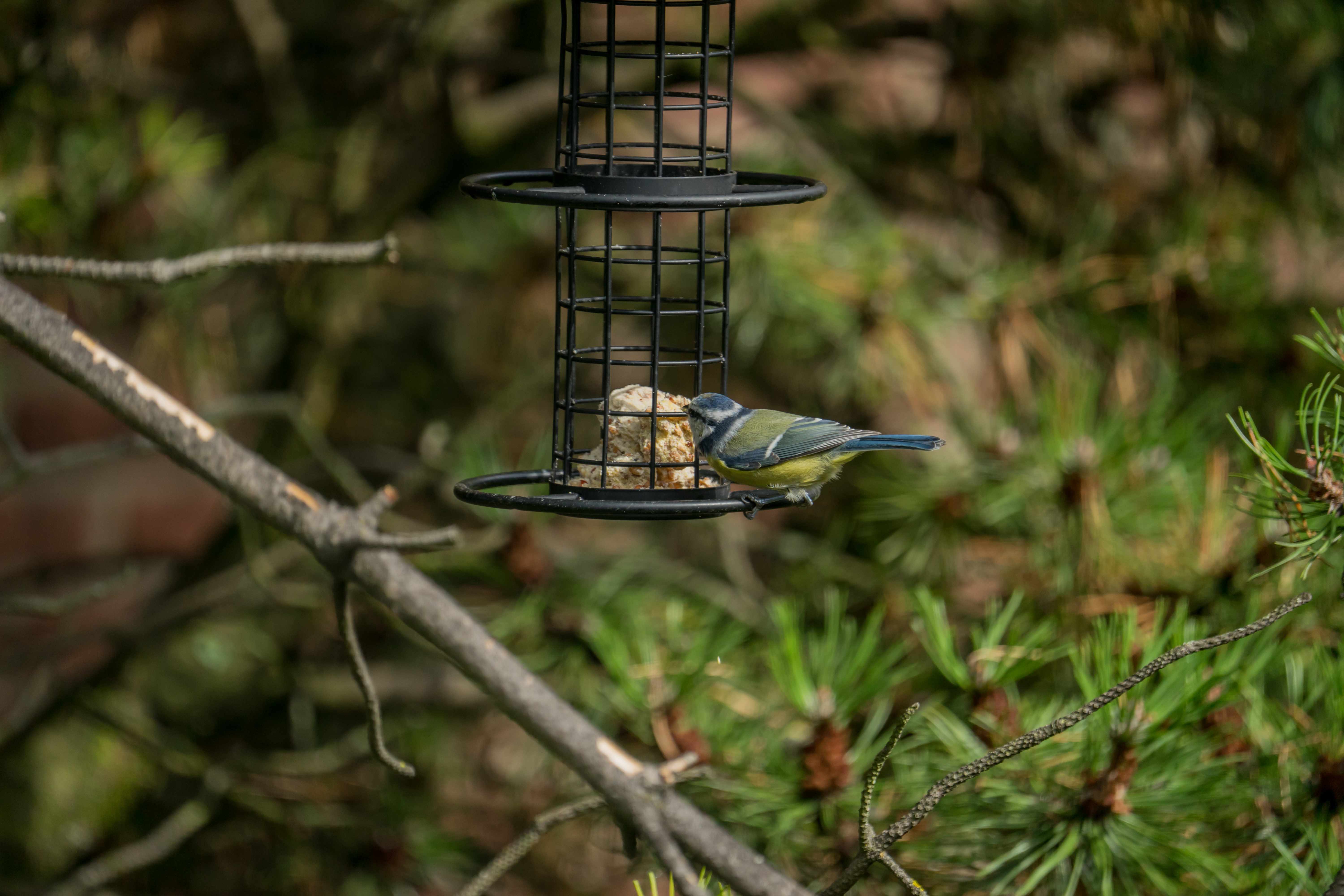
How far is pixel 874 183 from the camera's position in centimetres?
341

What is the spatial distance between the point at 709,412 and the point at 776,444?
0.16 metres

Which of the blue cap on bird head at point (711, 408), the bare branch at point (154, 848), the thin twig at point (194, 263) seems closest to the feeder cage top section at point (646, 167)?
the thin twig at point (194, 263)

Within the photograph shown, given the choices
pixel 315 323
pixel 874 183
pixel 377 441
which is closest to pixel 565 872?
pixel 377 441

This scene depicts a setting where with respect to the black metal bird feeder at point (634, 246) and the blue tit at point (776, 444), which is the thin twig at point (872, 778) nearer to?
the black metal bird feeder at point (634, 246)

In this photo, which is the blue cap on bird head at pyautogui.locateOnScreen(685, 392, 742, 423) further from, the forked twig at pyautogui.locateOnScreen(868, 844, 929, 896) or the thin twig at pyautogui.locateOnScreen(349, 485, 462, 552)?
the forked twig at pyautogui.locateOnScreen(868, 844, 929, 896)

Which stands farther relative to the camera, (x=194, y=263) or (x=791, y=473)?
(x=791, y=473)

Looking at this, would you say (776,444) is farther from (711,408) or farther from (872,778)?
(872,778)

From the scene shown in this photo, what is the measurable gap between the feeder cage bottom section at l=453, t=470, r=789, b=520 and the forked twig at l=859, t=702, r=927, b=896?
19.4 inches

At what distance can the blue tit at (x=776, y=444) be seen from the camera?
2.00 meters

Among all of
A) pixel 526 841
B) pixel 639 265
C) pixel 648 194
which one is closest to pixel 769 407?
pixel 639 265

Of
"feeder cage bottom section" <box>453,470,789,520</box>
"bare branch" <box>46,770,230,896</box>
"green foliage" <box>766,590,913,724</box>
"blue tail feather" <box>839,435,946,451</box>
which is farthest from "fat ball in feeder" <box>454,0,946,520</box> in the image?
"bare branch" <box>46,770,230,896</box>

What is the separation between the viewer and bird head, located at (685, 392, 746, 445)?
1974mm

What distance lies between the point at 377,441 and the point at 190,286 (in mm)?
1191

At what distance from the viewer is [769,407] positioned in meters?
3.96
